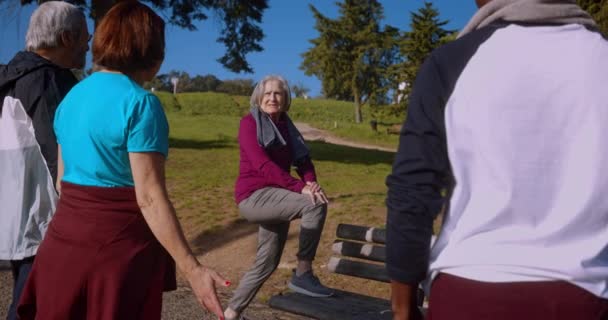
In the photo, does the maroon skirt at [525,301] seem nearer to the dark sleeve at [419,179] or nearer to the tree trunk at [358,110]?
the dark sleeve at [419,179]

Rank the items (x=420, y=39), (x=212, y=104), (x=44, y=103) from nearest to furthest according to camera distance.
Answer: (x=44, y=103) → (x=420, y=39) → (x=212, y=104)

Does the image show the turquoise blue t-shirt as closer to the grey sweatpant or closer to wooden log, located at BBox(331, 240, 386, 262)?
the grey sweatpant

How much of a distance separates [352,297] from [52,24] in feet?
7.86

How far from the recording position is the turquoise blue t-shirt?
6.98 ft

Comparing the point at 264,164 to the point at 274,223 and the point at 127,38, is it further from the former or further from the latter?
the point at 127,38

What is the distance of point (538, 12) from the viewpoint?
1.54 m

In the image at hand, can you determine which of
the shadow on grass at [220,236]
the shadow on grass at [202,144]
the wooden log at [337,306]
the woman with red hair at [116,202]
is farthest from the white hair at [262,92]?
the shadow on grass at [202,144]

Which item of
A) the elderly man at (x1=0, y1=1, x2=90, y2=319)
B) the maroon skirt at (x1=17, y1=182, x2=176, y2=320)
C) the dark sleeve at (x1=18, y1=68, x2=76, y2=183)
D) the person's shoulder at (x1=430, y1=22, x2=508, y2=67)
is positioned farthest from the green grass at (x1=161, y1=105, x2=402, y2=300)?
the person's shoulder at (x1=430, y1=22, x2=508, y2=67)

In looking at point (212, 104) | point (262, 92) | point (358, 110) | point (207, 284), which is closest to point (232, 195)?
point (262, 92)

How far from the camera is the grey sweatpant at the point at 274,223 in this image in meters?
3.98

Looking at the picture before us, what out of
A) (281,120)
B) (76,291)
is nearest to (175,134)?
(281,120)

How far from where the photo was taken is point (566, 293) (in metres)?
1.45

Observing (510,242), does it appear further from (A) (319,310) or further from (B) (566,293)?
(A) (319,310)

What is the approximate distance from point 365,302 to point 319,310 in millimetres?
333
